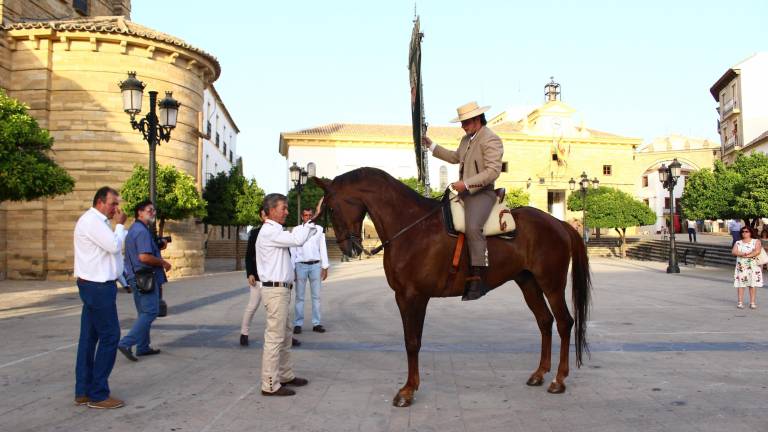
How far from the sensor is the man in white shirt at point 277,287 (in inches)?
207

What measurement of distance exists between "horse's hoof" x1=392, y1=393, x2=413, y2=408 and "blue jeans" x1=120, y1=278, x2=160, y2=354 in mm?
3459

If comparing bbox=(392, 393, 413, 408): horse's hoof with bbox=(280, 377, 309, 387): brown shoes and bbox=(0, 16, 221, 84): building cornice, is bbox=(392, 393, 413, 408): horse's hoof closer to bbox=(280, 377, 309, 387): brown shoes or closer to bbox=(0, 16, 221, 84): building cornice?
bbox=(280, 377, 309, 387): brown shoes

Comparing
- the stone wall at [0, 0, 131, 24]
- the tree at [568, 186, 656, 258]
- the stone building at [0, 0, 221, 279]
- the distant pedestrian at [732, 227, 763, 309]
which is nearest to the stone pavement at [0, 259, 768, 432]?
the distant pedestrian at [732, 227, 763, 309]

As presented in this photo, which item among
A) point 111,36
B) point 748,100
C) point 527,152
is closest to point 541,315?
point 111,36

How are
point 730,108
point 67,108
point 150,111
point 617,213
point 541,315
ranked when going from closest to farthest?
point 541,315 → point 150,111 → point 67,108 → point 617,213 → point 730,108

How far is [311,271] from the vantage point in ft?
30.4

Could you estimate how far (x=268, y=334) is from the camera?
17.6 ft

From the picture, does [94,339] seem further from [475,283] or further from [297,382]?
[475,283]

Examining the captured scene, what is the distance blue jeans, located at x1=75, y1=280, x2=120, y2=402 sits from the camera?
4.93 metres

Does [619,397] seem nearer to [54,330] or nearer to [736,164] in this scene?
[54,330]

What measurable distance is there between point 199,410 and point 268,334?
0.86 meters

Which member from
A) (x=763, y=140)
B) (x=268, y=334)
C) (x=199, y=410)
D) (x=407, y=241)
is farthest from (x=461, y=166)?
(x=763, y=140)

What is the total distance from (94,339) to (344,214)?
2.32m

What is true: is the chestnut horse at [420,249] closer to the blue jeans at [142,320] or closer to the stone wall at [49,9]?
the blue jeans at [142,320]
